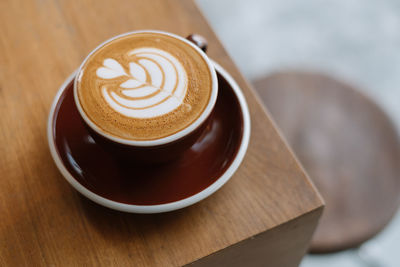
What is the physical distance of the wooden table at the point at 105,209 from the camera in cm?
54

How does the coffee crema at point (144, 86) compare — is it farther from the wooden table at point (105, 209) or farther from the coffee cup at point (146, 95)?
the wooden table at point (105, 209)

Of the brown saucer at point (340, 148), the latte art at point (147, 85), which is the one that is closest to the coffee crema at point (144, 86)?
the latte art at point (147, 85)

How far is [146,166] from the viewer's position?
1.82 ft

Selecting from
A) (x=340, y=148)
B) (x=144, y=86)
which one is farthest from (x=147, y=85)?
(x=340, y=148)

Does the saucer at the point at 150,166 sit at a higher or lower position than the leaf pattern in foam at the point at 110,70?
lower

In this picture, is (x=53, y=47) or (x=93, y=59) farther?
(x=53, y=47)

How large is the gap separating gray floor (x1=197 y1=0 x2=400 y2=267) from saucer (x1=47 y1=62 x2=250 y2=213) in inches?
35.7

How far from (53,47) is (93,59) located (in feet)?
0.69

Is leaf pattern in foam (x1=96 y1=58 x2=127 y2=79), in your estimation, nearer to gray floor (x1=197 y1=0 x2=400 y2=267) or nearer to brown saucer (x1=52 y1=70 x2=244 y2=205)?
brown saucer (x1=52 y1=70 x2=244 y2=205)

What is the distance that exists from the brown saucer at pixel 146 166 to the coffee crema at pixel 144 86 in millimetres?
70

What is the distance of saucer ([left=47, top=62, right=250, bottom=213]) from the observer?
522mm

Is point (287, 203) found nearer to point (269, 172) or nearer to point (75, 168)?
point (269, 172)

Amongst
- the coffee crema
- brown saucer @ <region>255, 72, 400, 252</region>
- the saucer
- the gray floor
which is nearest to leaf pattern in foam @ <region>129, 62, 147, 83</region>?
the coffee crema

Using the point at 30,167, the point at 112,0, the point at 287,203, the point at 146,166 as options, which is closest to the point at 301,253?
the point at 287,203
